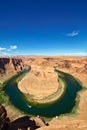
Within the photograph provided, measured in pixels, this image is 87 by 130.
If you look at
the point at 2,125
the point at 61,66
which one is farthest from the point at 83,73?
the point at 2,125

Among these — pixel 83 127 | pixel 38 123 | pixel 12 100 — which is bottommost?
pixel 12 100

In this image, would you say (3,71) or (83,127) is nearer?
(83,127)

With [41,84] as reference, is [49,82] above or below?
above

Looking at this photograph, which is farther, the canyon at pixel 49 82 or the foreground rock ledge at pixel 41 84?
the foreground rock ledge at pixel 41 84

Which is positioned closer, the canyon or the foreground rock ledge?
the canyon

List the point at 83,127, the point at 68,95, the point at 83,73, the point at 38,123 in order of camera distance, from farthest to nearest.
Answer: the point at 83,73 → the point at 68,95 → the point at 38,123 → the point at 83,127

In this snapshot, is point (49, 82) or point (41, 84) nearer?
point (41, 84)

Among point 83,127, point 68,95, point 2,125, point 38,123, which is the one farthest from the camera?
point 68,95

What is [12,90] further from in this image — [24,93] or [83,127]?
[83,127]
